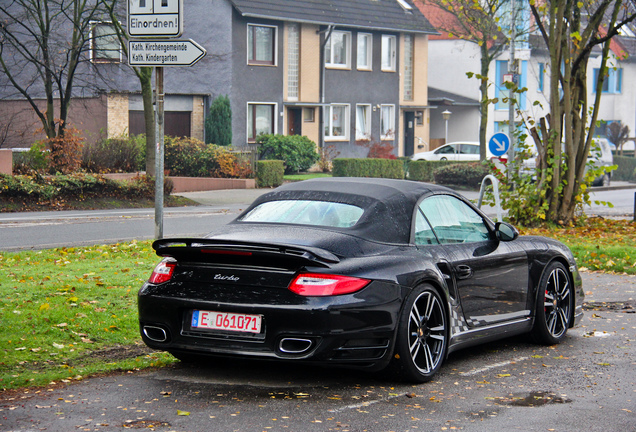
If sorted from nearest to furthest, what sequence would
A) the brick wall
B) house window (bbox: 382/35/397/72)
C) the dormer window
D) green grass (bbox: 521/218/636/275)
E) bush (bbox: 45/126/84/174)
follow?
green grass (bbox: 521/218/636/275)
bush (bbox: 45/126/84/174)
the brick wall
house window (bbox: 382/35/397/72)
the dormer window

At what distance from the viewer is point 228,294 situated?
6.07 m

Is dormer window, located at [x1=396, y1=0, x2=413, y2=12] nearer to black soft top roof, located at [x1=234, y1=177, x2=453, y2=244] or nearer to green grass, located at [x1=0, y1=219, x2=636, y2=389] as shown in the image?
green grass, located at [x1=0, y1=219, x2=636, y2=389]

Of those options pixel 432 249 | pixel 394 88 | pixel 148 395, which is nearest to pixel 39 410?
pixel 148 395

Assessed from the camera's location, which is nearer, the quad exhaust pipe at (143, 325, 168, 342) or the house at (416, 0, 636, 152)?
the quad exhaust pipe at (143, 325, 168, 342)

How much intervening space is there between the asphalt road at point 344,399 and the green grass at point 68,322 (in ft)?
1.25

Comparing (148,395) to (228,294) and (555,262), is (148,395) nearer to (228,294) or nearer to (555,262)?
(228,294)

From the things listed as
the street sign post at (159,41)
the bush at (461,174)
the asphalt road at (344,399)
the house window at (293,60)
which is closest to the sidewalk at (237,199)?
the bush at (461,174)

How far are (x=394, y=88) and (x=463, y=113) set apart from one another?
1050 centimetres

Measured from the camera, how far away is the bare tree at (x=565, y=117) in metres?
18.3

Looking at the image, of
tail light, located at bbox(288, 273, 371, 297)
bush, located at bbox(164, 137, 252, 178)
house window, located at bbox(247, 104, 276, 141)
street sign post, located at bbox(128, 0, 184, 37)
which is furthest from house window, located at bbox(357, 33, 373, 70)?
tail light, located at bbox(288, 273, 371, 297)

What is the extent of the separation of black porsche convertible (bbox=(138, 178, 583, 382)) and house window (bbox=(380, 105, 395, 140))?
40.1 metres

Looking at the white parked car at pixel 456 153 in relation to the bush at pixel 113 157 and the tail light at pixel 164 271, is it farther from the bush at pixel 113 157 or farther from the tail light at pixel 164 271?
the tail light at pixel 164 271

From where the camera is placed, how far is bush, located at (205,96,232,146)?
126ft

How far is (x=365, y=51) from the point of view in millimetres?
46062
